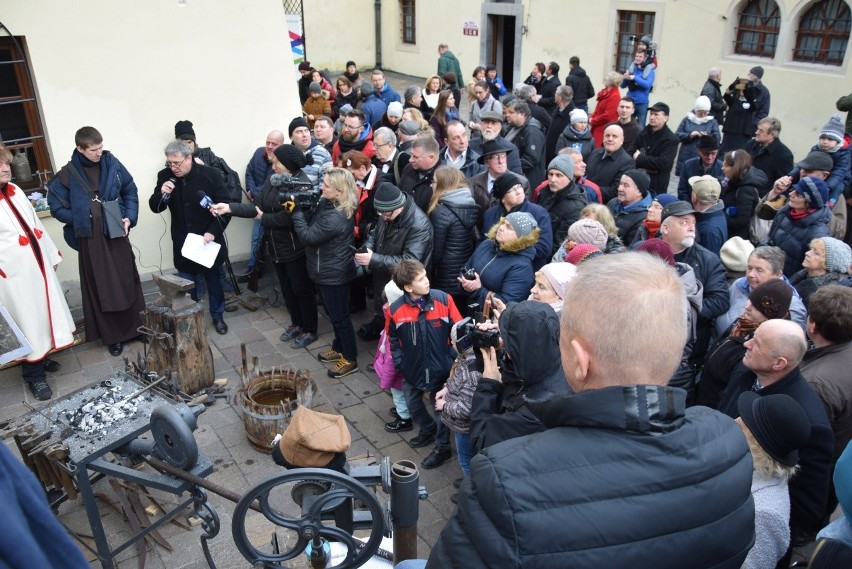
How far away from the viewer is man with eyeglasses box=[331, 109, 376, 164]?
7.95 m

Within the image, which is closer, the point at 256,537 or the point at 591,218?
the point at 256,537

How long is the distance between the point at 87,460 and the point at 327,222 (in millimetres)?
2829

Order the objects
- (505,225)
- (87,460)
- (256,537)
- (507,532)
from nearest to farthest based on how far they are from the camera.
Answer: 1. (507,532)
2. (87,460)
3. (256,537)
4. (505,225)

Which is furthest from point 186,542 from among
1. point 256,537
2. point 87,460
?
point 87,460

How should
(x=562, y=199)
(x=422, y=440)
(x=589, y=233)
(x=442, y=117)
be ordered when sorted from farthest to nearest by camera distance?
(x=442, y=117)
(x=562, y=199)
(x=422, y=440)
(x=589, y=233)

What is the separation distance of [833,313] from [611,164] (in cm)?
386

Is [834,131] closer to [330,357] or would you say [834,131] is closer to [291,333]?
[330,357]

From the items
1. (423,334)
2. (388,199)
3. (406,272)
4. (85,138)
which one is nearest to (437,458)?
(423,334)

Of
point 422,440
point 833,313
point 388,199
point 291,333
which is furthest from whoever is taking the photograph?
point 291,333

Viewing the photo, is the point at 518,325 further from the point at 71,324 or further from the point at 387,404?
the point at 71,324

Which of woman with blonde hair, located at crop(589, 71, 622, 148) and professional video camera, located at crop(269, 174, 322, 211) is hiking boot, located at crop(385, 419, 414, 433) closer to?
professional video camera, located at crop(269, 174, 322, 211)

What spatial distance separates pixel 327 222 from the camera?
578 cm

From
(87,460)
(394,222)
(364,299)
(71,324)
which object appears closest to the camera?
(87,460)

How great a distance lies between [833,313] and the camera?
357cm
